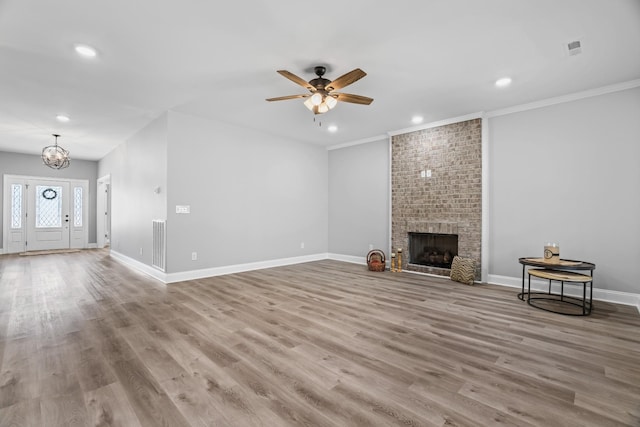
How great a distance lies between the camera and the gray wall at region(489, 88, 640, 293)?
149 inches

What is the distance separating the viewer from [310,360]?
2270 millimetres

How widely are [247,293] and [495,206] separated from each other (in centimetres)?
417

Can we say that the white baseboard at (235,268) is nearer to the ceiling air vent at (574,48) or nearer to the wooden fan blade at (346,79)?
the wooden fan blade at (346,79)

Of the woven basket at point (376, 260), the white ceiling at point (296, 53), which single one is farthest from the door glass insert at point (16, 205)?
the woven basket at point (376, 260)

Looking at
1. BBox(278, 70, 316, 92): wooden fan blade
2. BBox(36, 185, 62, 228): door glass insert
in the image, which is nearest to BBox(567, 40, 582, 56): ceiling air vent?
BBox(278, 70, 316, 92): wooden fan blade

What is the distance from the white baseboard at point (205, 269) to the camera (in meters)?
4.88

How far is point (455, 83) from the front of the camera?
150 inches

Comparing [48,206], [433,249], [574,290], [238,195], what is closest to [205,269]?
[238,195]

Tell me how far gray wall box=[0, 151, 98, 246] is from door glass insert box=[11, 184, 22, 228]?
208 millimetres

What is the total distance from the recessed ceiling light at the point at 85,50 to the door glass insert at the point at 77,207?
8012mm

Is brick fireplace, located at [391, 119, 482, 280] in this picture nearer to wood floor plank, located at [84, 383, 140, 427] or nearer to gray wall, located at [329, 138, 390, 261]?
gray wall, located at [329, 138, 390, 261]

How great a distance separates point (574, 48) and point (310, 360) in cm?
395

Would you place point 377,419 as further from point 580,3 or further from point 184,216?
point 184,216

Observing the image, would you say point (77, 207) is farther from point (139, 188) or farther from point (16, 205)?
point (139, 188)
